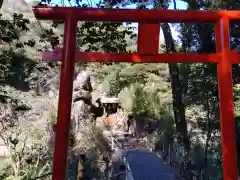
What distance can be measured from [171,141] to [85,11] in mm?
7967

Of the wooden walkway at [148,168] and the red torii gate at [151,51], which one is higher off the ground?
the red torii gate at [151,51]

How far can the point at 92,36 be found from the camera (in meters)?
4.11

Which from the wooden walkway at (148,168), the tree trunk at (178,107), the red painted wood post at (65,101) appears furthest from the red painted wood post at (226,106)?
the wooden walkway at (148,168)

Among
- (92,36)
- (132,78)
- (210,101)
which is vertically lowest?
(210,101)

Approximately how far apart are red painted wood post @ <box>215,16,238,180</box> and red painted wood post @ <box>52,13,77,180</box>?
1248mm

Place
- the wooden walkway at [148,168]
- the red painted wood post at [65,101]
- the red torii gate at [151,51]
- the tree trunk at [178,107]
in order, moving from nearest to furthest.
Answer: the red painted wood post at [65,101] → the red torii gate at [151,51] → the tree trunk at [178,107] → the wooden walkway at [148,168]

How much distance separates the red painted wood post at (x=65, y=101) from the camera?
2.47 metres

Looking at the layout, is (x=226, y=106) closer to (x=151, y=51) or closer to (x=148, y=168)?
(x=151, y=51)

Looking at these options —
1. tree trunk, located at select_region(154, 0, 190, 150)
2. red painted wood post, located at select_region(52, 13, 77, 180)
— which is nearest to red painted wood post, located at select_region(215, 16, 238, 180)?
red painted wood post, located at select_region(52, 13, 77, 180)

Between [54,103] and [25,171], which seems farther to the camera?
[54,103]

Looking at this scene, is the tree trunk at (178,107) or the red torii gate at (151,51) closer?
the red torii gate at (151,51)

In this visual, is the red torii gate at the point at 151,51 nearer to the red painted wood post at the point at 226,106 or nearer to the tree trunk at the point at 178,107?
the red painted wood post at the point at 226,106

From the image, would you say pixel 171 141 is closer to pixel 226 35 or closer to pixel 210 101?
pixel 210 101

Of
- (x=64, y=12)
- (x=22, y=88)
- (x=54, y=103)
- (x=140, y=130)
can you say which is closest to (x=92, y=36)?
(x=64, y=12)
